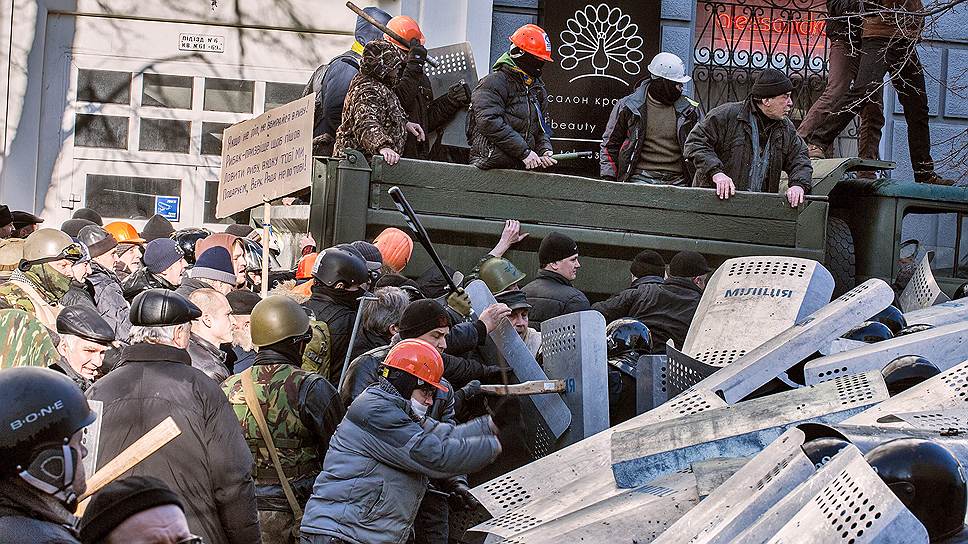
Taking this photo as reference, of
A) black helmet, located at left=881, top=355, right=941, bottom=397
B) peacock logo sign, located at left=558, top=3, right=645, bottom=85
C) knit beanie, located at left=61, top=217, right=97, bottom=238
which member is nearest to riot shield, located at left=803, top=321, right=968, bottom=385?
black helmet, located at left=881, top=355, right=941, bottom=397

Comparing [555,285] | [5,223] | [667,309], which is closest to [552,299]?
[555,285]

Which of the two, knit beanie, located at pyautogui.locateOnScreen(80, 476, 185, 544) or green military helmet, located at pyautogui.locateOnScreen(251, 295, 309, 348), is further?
green military helmet, located at pyautogui.locateOnScreen(251, 295, 309, 348)

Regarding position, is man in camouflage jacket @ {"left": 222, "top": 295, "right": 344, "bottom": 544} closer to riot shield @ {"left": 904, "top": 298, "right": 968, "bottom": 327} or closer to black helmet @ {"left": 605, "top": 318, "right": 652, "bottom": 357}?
black helmet @ {"left": 605, "top": 318, "right": 652, "bottom": 357}

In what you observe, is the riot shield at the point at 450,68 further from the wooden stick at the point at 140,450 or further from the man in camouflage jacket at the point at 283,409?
the wooden stick at the point at 140,450

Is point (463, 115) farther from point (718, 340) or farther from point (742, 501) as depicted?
point (742, 501)

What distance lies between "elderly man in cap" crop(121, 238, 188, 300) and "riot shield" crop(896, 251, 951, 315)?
5238 millimetres

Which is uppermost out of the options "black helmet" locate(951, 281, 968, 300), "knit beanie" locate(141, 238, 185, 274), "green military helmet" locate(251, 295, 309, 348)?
"black helmet" locate(951, 281, 968, 300)

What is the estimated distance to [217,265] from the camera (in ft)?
27.8

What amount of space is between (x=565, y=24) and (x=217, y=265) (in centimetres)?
670

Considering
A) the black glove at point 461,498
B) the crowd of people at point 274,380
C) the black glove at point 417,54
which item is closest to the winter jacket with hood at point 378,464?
the crowd of people at point 274,380

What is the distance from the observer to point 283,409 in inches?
248

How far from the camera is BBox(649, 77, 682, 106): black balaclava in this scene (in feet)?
35.0

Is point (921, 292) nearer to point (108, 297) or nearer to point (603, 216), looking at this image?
point (603, 216)

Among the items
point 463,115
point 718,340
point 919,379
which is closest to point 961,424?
point 919,379
